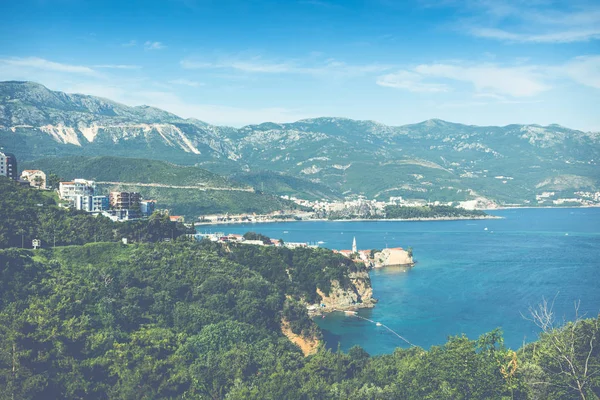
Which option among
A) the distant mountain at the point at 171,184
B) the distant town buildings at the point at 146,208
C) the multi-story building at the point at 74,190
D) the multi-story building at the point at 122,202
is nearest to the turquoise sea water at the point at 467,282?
the distant mountain at the point at 171,184

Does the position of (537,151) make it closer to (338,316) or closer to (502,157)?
(502,157)

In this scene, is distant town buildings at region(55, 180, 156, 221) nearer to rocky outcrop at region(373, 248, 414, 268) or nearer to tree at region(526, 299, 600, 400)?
rocky outcrop at region(373, 248, 414, 268)

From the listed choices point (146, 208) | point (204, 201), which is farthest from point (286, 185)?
point (146, 208)

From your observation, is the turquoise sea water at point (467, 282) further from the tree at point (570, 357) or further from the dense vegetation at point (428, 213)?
the dense vegetation at point (428, 213)

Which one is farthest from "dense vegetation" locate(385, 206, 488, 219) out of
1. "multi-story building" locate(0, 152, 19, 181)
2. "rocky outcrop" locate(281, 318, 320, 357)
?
"rocky outcrop" locate(281, 318, 320, 357)

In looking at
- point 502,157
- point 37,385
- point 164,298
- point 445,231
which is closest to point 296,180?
point 445,231

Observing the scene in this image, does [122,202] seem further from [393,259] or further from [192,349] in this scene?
[192,349]

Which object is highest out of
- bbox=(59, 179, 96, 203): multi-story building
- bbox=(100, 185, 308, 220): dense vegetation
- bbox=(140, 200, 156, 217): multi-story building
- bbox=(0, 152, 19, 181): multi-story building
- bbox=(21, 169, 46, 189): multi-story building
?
bbox=(0, 152, 19, 181): multi-story building
